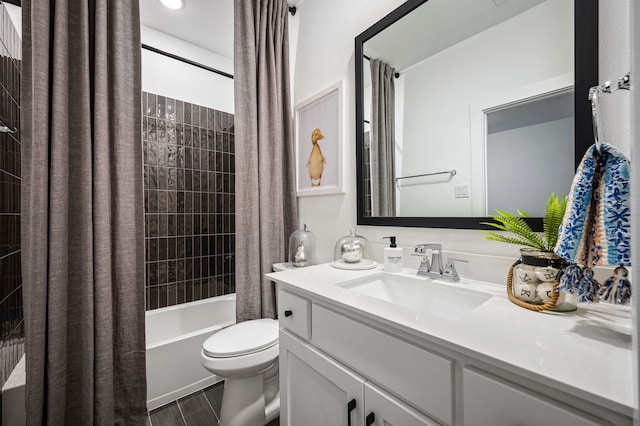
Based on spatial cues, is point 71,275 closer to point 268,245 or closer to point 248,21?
point 268,245

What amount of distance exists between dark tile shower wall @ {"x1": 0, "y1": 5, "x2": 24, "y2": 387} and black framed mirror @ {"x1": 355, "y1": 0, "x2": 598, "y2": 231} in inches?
65.9

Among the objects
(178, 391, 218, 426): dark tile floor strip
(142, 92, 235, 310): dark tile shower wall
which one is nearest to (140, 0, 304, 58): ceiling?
(142, 92, 235, 310): dark tile shower wall

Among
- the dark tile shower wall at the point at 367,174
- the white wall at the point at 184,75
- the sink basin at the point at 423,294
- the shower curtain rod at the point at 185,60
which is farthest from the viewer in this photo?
the white wall at the point at 184,75

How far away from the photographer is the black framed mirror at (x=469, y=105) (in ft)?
2.58

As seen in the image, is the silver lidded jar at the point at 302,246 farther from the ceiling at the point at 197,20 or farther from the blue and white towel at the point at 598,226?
the ceiling at the point at 197,20

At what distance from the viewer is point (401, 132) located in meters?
1.22

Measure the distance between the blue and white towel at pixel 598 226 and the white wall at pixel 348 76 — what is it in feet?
0.92

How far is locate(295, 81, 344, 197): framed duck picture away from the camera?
152cm

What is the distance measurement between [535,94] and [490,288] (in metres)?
0.63

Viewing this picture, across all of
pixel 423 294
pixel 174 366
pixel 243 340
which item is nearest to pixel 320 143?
pixel 423 294

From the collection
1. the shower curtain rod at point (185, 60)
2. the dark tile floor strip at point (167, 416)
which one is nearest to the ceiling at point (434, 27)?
the shower curtain rod at point (185, 60)

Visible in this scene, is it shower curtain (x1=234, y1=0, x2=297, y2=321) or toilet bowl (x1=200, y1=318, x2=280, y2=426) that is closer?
toilet bowl (x1=200, y1=318, x2=280, y2=426)

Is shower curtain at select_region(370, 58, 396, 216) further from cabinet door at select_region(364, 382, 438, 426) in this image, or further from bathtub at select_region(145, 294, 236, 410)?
bathtub at select_region(145, 294, 236, 410)

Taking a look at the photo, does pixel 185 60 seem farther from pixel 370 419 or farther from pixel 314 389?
pixel 370 419
